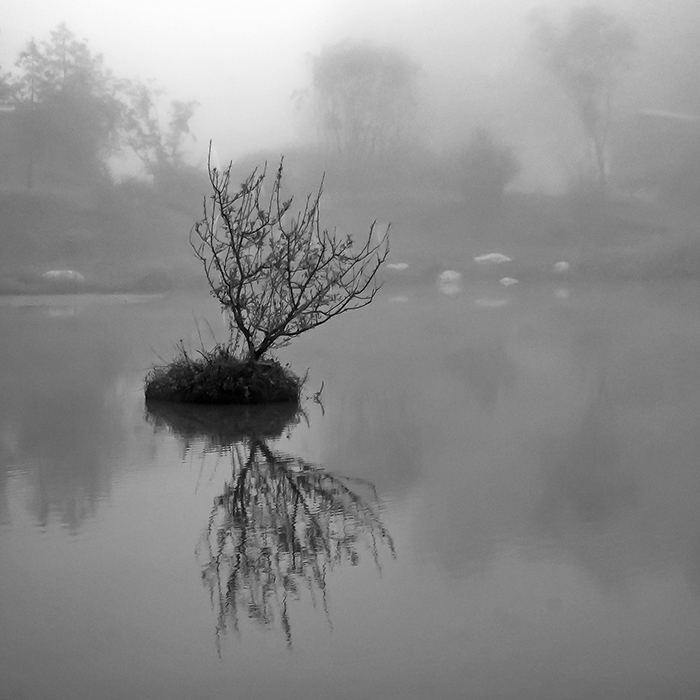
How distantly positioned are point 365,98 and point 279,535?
20215 millimetres

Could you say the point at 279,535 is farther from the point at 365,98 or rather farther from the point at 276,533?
the point at 365,98

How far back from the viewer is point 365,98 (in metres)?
23.1

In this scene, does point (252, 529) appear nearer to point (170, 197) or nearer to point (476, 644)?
point (476, 644)

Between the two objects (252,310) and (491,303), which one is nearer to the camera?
(252,310)

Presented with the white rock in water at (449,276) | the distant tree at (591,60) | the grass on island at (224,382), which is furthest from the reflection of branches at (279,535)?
the distant tree at (591,60)

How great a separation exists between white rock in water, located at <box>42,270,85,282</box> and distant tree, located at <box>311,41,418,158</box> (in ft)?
18.8

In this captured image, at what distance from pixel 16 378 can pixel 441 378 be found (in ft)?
10.5

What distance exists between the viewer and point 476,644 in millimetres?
2764

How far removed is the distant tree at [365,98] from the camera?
22.5m

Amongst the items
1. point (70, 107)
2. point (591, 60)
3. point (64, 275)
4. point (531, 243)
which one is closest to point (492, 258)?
point (531, 243)

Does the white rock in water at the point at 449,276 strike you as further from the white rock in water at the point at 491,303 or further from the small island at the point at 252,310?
the small island at the point at 252,310

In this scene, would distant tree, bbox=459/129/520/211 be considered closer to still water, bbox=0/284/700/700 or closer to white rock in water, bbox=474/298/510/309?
white rock in water, bbox=474/298/510/309

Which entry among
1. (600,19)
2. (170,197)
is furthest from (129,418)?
(600,19)

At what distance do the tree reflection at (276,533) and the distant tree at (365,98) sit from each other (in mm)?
17755
